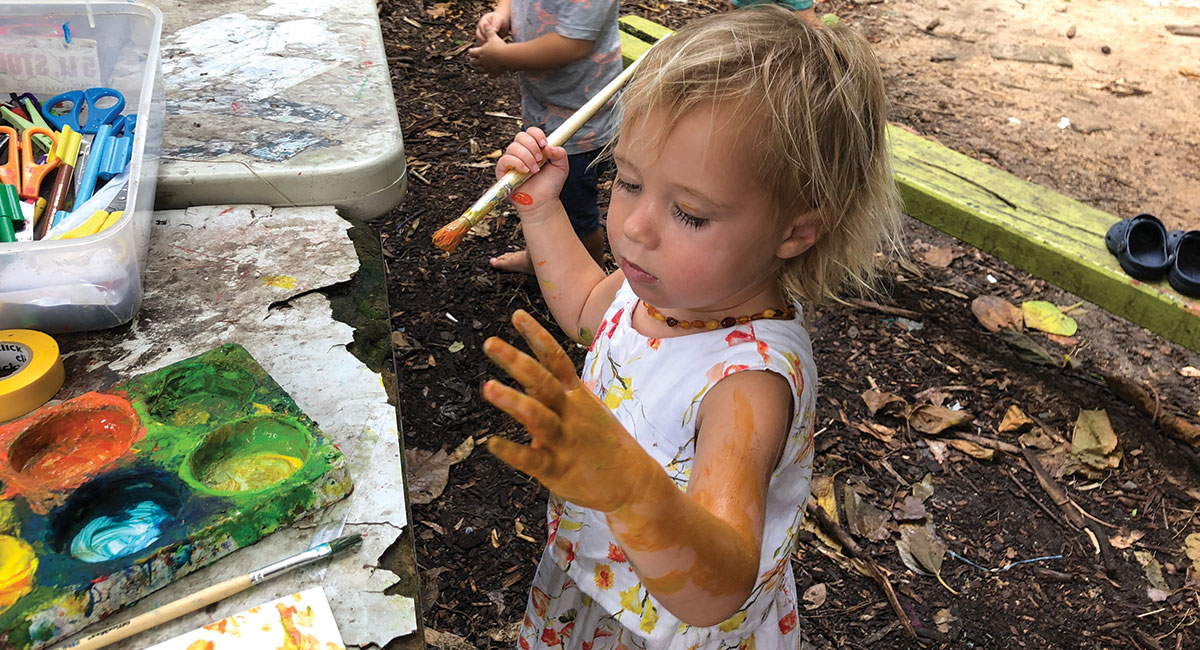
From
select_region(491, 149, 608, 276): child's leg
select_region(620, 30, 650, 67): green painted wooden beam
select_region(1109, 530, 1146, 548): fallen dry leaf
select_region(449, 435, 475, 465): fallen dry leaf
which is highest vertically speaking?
select_region(620, 30, 650, 67): green painted wooden beam

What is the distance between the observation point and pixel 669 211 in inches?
42.2

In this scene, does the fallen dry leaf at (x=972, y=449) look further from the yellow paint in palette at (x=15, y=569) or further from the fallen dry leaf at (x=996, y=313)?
the yellow paint in palette at (x=15, y=569)

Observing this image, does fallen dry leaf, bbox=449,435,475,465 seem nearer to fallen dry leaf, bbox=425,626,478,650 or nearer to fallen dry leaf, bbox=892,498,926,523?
fallen dry leaf, bbox=425,626,478,650

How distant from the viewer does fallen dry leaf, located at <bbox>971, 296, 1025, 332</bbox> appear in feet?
9.53

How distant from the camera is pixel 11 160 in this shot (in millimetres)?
1388

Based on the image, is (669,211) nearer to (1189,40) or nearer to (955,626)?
(955,626)

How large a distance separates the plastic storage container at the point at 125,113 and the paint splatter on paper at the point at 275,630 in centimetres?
53

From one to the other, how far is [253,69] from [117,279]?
30.5 inches

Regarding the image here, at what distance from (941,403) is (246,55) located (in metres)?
2.05

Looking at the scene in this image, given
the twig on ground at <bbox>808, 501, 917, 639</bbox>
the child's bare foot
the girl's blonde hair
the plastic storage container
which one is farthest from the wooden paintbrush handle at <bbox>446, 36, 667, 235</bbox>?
the child's bare foot

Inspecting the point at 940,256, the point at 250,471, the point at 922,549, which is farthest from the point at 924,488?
the point at 250,471

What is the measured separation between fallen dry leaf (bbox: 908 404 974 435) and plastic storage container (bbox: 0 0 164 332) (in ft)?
6.69

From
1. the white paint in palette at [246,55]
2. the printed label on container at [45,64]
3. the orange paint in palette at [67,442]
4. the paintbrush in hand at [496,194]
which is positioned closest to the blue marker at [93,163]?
the printed label on container at [45,64]

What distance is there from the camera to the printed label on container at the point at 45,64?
1.55 meters
